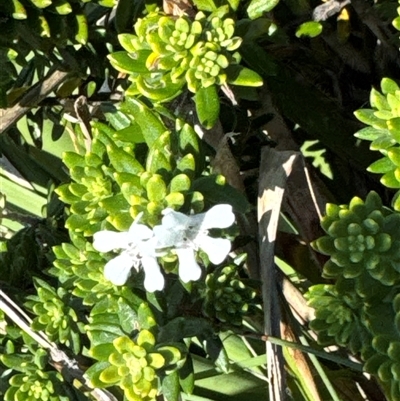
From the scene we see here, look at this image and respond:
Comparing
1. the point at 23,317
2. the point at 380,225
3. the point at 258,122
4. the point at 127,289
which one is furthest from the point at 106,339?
the point at 258,122

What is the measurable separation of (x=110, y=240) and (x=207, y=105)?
0.32 m

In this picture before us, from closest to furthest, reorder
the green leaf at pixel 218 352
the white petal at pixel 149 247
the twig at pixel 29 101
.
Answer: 1. the white petal at pixel 149 247
2. the green leaf at pixel 218 352
3. the twig at pixel 29 101

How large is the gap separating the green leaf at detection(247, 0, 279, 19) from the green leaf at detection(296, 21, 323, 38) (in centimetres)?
25

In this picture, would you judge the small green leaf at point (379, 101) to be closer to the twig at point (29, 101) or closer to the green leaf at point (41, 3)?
the green leaf at point (41, 3)

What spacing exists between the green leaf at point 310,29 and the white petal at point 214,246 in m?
0.67

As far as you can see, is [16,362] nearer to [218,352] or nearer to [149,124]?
[218,352]

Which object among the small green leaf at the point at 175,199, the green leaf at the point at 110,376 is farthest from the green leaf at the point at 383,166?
the green leaf at the point at 110,376

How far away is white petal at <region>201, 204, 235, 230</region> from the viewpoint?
1.25 meters

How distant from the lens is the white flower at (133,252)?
48.4 inches

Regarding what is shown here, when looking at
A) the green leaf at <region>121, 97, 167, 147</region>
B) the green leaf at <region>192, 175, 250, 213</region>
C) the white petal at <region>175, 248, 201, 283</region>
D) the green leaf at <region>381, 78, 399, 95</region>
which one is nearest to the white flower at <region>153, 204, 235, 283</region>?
the white petal at <region>175, 248, 201, 283</region>

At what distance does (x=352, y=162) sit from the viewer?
201 centimetres

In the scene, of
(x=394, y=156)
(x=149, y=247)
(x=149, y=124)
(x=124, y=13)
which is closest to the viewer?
(x=149, y=247)

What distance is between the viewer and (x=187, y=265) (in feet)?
4.11

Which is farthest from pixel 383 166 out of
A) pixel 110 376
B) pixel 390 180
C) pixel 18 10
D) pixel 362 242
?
pixel 18 10
